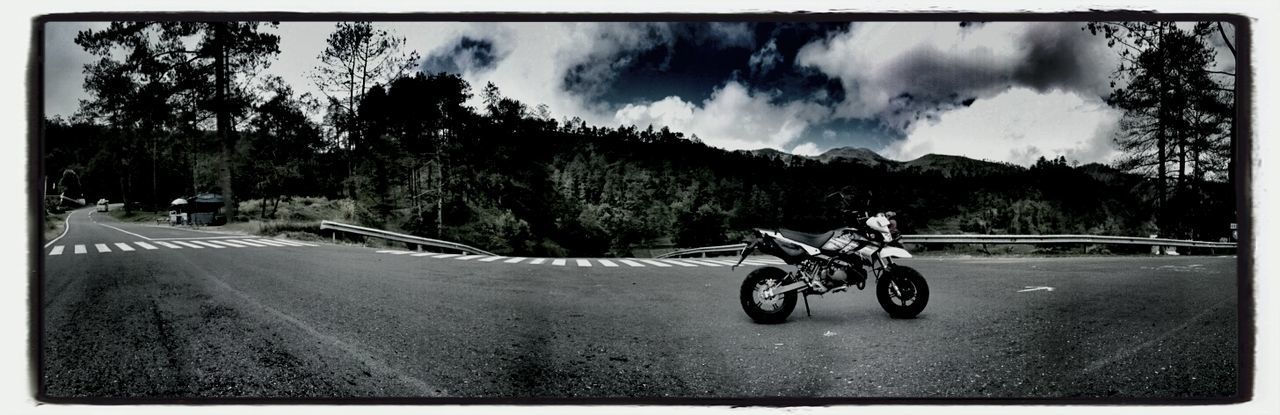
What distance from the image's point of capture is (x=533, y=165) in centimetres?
336

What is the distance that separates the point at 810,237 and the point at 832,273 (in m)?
0.26

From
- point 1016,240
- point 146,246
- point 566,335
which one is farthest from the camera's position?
point 1016,240

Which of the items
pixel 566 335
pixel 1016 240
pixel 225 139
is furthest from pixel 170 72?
pixel 1016 240

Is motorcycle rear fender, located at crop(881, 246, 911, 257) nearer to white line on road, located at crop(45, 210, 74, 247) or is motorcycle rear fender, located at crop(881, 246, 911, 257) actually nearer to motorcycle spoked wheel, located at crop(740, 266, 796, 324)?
motorcycle spoked wheel, located at crop(740, 266, 796, 324)

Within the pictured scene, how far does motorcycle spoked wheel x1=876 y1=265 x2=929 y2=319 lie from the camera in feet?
9.57

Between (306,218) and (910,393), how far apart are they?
4.20 m

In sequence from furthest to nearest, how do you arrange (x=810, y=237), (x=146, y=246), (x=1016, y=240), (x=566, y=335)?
(x=1016, y=240), (x=146, y=246), (x=810, y=237), (x=566, y=335)

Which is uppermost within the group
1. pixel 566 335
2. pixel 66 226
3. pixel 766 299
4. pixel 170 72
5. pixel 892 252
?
pixel 170 72

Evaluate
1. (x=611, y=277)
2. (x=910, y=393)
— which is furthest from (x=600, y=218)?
(x=910, y=393)

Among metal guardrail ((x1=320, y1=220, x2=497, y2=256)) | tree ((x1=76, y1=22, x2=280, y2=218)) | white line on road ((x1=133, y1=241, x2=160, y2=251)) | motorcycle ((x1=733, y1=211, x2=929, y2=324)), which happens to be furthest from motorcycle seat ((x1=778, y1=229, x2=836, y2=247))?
white line on road ((x1=133, y1=241, x2=160, y2=251))

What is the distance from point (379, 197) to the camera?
337cm

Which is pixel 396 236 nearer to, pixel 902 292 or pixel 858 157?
pixel 858 157

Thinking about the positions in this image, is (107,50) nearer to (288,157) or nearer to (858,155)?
(288,157)

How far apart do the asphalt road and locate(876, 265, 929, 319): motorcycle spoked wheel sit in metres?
0.08
